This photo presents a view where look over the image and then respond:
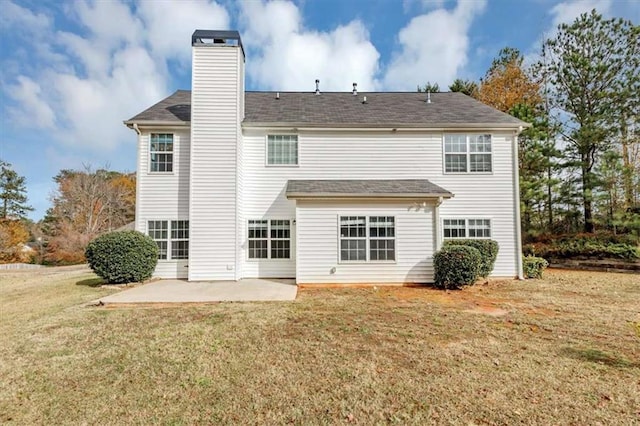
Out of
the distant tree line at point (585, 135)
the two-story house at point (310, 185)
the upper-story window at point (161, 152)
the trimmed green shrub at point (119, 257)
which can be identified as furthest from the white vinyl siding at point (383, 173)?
the distant tree line at point (585, 135)

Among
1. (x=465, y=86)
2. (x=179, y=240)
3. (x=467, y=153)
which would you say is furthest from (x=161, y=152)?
(x=465, y=86)

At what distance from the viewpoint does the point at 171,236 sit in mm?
11508

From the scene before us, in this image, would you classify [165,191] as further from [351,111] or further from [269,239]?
[351,111]

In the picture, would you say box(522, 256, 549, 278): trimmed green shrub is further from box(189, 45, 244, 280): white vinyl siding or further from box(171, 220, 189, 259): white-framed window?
box(171, 220, 189, 259): white-framed window

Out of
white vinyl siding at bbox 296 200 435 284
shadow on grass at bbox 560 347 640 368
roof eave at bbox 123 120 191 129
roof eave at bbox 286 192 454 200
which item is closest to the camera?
shadow on grass at bbox 560 347 640 368

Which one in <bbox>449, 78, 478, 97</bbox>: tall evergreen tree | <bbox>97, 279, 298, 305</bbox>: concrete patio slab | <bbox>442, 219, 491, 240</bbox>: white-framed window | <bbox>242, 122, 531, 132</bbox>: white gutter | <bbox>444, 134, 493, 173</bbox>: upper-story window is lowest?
<bbox>97, 279, 298, 305</bbox>: concrete patio slab

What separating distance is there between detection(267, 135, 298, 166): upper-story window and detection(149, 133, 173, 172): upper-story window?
12.3 ft

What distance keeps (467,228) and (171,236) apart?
11.2 m

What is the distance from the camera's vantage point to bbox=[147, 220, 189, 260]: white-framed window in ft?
37.7

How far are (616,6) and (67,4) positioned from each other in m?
25.6

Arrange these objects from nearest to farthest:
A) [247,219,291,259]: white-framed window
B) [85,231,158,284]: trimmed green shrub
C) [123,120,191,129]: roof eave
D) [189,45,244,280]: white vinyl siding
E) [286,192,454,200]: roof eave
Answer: [85,231,158,284]: trimmed green shrub < [286,192,454,200]: roof eave < [189,45,244,280]: white vinyl siding < [123,120,191,129]: roof eave < [247,219,291,259]: white-framed window

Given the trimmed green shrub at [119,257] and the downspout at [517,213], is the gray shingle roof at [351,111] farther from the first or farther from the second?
the trimmed green shrub at [119,257]

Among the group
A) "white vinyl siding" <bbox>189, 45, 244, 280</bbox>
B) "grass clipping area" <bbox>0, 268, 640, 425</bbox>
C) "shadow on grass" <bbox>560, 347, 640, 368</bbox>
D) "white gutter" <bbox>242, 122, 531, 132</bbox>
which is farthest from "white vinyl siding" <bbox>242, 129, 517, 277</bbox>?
"shadow on grass" <bbox>560, 347, 640, 368</bbox>

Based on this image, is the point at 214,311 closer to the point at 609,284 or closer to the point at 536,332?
the point at 536,332
